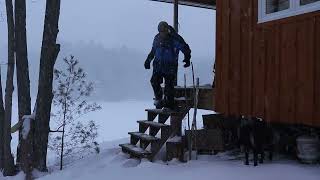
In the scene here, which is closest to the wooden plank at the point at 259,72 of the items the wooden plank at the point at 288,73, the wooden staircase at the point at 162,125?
the wooden plank at the point at 288,73

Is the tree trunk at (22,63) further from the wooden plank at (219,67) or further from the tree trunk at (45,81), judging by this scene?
the wooden plank at (219,67)

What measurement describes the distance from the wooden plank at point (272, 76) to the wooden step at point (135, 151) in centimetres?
242

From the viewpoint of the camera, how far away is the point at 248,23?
7.95 m

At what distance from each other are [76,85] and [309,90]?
7.90m

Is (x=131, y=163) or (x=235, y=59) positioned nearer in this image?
(x=235, y=59)

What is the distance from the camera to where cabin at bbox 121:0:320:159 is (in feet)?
21.8

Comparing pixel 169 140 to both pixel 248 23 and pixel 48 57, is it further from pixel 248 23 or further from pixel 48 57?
pixel 48 57

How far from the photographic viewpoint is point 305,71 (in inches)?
264

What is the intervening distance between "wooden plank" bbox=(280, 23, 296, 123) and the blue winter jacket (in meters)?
2.53

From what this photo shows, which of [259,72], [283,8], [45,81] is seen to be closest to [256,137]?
[259,72]

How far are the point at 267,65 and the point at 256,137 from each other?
1205mm

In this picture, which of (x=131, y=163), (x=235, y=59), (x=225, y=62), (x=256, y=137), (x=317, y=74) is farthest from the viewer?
(x=131, y=163)

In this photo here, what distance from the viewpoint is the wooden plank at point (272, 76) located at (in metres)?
7.28

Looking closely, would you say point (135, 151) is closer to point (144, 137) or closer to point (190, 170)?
point (144, 137)
